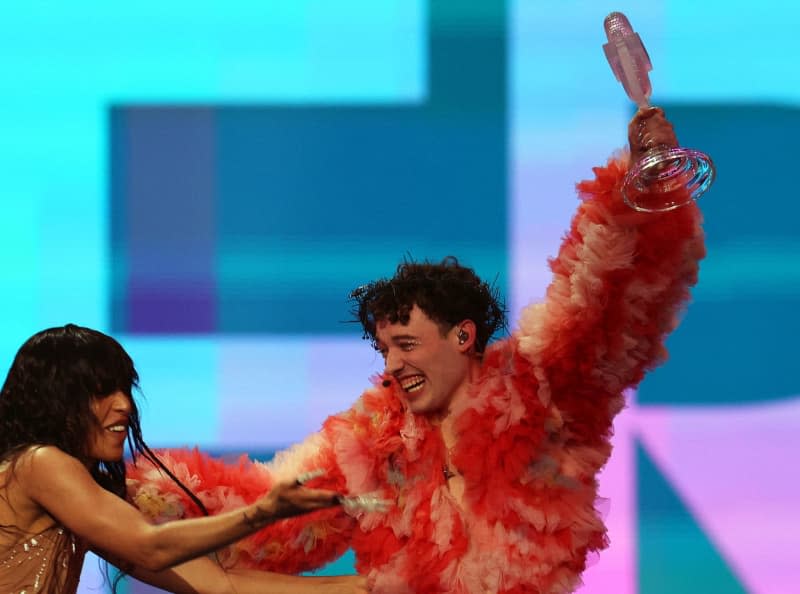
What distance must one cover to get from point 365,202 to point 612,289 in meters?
1.07

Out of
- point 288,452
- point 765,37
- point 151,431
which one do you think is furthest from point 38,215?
point 765,37

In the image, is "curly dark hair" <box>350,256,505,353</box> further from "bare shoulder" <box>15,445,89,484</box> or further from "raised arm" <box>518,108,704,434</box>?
"bare shoulder" <box>15,445,89,484</box>

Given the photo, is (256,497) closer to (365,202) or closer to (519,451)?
(519,451)

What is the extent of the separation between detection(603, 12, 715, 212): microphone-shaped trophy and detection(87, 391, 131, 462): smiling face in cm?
82

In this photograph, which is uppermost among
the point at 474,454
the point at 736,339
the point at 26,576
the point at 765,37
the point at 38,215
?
the point at 765,37

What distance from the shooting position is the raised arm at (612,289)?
1.90m

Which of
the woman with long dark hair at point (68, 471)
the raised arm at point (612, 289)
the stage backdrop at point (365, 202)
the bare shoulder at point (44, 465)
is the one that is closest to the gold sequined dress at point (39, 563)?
the woman with long dark hair at point (68, 471)

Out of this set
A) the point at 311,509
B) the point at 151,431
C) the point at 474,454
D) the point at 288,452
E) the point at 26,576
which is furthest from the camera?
the point at 151,431

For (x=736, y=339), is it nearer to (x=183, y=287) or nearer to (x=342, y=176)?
(x=342, y=176)

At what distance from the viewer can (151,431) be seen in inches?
111

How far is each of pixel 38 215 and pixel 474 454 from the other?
1.36 metres

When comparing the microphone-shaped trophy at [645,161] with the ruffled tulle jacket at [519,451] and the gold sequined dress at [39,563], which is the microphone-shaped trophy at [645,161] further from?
the gold sequined dress at [39,563]

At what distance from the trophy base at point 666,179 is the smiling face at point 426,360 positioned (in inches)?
16.1

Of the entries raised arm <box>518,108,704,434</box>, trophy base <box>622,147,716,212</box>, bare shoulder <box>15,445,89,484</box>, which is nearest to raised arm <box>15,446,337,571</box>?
bare shoulder <box>15,445,89,484</box>
